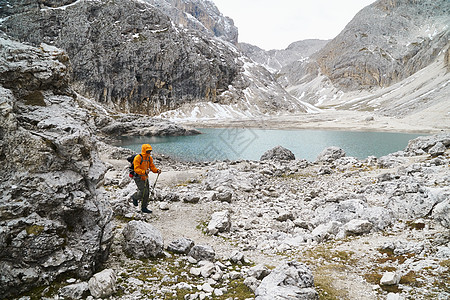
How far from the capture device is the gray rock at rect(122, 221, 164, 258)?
25.7 feet

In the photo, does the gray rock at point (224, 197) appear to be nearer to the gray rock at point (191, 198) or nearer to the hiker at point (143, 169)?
the gray rock at point (191, 198)

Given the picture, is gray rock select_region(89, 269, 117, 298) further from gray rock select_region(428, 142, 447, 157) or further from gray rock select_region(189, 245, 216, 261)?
gray rock select_region(428, 142, 447, 157)

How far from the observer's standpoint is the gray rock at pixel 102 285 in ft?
18.6

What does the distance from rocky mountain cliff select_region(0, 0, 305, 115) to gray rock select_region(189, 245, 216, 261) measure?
147192mm

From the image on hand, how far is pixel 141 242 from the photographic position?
793cm

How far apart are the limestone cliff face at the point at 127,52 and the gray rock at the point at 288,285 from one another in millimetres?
149888

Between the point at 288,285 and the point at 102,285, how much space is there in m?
4.26

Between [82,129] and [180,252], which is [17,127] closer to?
[82,129]

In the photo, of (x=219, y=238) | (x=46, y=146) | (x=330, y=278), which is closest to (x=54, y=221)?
(x=46, y=146)

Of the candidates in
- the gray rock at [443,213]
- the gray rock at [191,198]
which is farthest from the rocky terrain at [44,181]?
the gray rock at [443,213]

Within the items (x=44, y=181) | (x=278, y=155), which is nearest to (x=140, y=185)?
(x=44, y=181)

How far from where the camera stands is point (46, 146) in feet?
21.0

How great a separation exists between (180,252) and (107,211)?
2.70 meters

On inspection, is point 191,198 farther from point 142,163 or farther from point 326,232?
point 326,232
